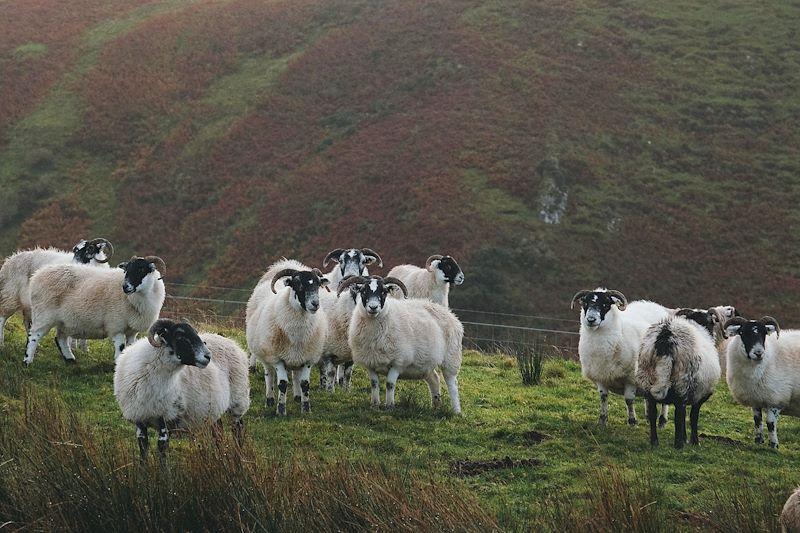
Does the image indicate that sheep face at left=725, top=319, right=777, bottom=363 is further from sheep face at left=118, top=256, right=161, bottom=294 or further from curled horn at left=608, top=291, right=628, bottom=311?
sheep face at left=118, top=256, right=161, bottom=294

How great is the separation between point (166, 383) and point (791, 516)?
604 centimetres

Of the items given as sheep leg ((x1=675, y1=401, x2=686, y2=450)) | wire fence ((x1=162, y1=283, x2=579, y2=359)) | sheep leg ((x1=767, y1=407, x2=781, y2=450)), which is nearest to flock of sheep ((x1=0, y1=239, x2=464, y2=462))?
sheep leg ((x1=675, y1=401, x2=686, y2=450))

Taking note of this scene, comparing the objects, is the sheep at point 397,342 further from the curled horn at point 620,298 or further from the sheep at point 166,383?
the sheep at point 166,383

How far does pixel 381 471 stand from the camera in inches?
303

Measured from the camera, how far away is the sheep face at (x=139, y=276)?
14.0 meters

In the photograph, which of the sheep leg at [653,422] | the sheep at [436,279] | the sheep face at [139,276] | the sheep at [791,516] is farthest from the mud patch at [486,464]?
the sheep at [436,279]

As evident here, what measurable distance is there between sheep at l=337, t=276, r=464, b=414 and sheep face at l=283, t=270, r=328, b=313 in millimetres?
742

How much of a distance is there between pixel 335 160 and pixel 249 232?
20.8 feet

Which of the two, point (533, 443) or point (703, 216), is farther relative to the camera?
point (703, 216)

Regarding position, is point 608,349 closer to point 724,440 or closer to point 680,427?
point 680,427

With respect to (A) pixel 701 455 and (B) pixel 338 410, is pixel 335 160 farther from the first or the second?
(A) pixel 701 455

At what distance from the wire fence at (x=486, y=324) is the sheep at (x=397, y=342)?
5.46 m

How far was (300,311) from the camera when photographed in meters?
13.1

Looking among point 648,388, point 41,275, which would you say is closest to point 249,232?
point 41,275
